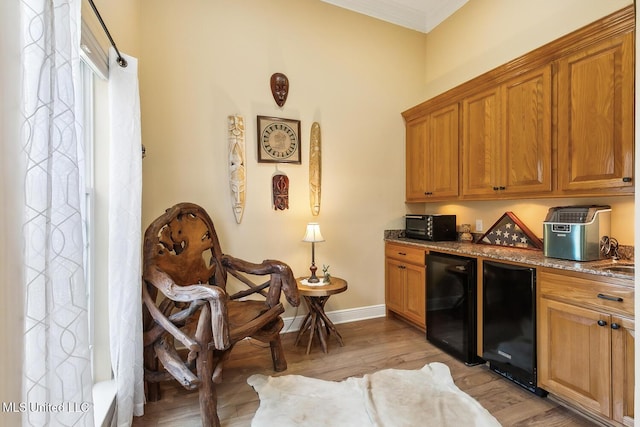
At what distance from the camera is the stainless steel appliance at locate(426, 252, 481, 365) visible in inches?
94.2

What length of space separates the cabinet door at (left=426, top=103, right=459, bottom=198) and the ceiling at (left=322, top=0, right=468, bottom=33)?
1.27 m

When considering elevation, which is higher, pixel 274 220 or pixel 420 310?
pixel 274 220

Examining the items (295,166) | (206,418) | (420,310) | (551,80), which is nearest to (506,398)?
(420,310)

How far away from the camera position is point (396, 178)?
11.7ft

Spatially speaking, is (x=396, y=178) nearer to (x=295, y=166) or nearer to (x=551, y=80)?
(x=295, y=166)

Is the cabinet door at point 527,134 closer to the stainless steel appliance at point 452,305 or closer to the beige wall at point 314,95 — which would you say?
the beige wall at point 314,95

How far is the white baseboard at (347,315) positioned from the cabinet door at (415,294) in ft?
1.35

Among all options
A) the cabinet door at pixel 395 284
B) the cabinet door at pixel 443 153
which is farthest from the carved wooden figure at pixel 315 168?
the cabinet door at pixel 443 153

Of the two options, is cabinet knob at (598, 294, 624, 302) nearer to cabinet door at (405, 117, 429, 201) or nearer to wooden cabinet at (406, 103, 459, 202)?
wooden cabinet at (406, 103, 459, 202)

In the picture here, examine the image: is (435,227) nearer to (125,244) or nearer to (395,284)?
(395,284)

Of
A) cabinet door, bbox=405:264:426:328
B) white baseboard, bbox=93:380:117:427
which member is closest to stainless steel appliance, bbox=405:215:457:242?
cabinet door, bbox=405:264:426:328

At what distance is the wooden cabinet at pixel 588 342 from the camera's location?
156 centimetres

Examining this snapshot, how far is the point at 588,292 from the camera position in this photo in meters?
1.71

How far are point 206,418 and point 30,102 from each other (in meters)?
1.70
